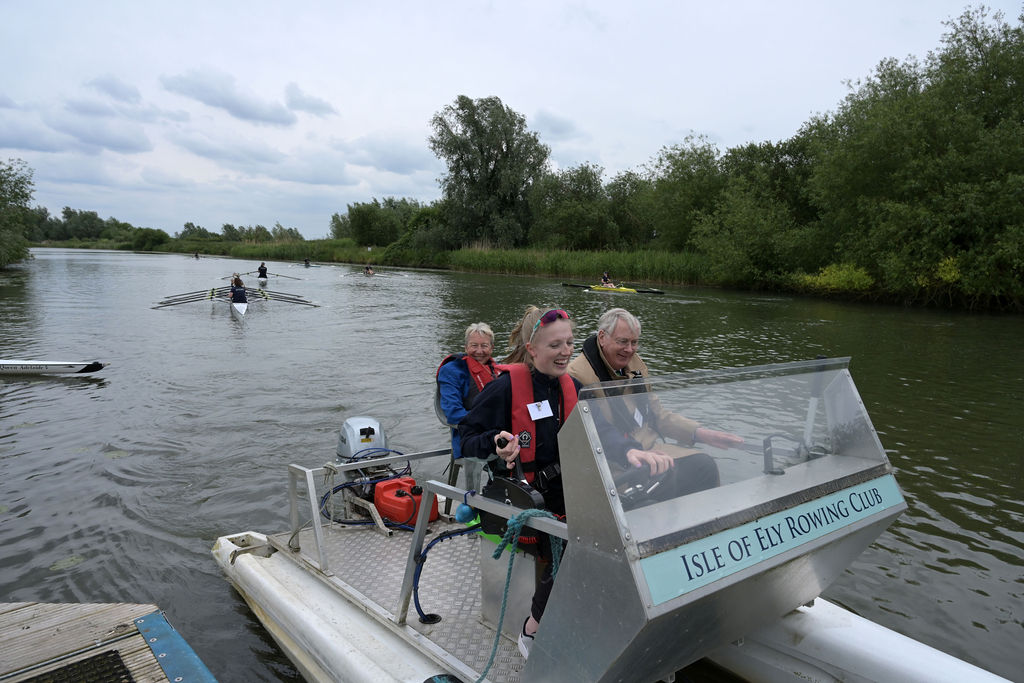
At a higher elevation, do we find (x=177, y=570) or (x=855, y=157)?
(x=855, y=157)

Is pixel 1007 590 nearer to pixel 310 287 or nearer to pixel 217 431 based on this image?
pixel 217 431

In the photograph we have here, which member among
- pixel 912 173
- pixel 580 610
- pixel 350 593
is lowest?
pixel 350 593

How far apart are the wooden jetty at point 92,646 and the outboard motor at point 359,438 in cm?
197

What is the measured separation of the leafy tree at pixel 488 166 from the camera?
5556 cm

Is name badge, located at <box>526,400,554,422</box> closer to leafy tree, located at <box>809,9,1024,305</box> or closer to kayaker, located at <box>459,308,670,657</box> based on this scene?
kayaker, located at <box>459,308,670,657</box>

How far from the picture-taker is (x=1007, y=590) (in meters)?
5.01

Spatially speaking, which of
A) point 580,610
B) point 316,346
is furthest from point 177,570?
point 316,346

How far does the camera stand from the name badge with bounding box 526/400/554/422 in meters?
3.20

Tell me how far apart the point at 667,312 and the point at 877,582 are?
19.1 meters

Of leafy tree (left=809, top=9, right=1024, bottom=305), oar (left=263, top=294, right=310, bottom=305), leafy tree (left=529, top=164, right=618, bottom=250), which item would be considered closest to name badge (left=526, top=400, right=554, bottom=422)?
oar (left=263, top=294, right=310, bottom=305)

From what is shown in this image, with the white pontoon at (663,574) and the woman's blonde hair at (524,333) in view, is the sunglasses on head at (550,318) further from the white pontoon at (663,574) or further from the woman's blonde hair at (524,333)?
the white pontoon at (663,574)

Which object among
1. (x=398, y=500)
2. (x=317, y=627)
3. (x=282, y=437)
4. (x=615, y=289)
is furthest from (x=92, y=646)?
(x=615, y=289)

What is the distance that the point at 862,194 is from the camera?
102 feet

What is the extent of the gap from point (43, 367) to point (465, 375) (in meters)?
11.1
